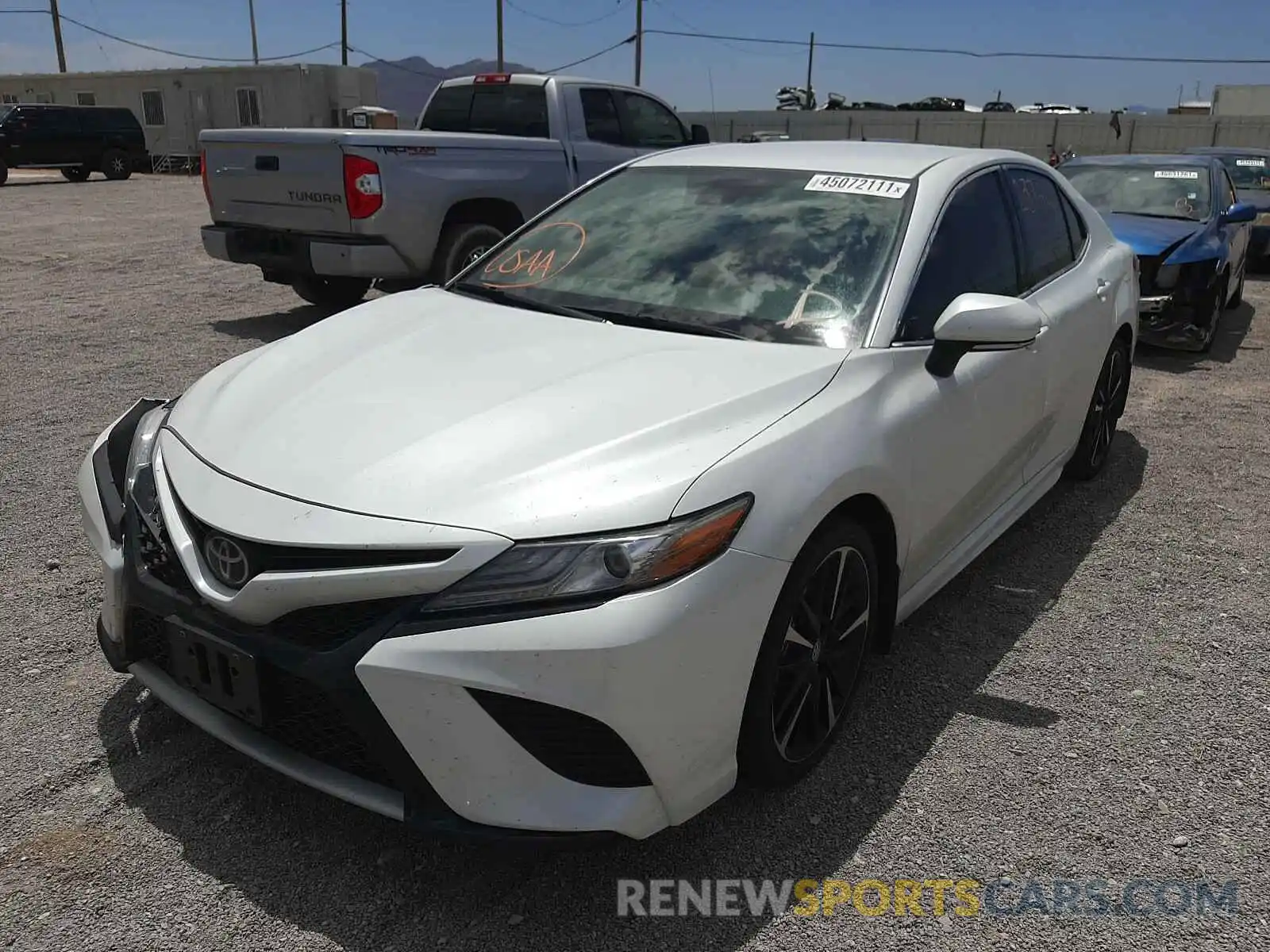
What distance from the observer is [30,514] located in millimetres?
4230

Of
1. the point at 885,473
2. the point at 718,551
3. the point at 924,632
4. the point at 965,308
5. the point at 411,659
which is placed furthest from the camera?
the point at 924,632

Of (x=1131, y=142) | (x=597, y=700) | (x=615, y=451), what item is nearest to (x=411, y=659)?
(x=597, y=700)

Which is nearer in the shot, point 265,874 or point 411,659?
point 411,659

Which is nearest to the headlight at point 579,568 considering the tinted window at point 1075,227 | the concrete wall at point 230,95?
the tinted window at point 1075,227

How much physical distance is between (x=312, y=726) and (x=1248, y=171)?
14343 millimetres

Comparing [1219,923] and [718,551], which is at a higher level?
[718,551]

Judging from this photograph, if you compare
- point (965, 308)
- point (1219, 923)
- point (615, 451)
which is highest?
point (965, 308)

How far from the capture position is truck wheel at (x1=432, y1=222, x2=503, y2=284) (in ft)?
25.3

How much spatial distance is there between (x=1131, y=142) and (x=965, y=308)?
38480 mm

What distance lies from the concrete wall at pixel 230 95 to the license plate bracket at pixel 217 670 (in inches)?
1239

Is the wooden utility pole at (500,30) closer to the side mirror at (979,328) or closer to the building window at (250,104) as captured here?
the building window at (250,104)

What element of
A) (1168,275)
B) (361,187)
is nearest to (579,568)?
(361,187)

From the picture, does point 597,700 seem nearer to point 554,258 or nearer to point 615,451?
point 615,451

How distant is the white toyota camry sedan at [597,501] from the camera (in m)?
1.97
